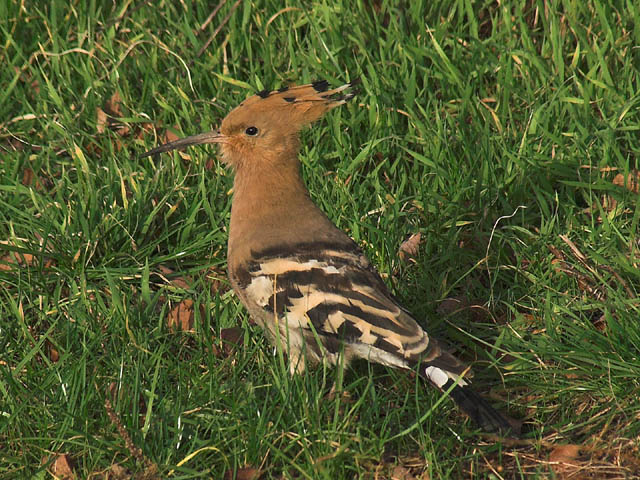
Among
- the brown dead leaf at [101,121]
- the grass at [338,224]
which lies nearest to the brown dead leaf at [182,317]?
the grass at [338,224]

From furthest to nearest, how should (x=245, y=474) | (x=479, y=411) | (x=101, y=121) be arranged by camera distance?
1. (x=101, y=121)
2. (x=479, y=411)
3. (x=245, y=474)

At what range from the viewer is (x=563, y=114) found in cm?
449

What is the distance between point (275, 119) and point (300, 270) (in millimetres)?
596

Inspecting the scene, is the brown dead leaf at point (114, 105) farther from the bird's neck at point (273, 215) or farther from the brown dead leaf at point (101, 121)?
the bird's neck at point (273, 215)

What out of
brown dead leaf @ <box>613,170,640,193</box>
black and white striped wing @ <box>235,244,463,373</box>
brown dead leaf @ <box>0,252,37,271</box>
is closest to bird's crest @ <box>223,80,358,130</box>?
black and white striped wing @ <box>235,244,463,373</box>

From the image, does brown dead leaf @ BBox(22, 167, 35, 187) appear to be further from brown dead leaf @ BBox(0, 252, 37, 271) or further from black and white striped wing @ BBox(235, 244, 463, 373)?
black and white striped wing @ BBox(235, 244, 463, 373)

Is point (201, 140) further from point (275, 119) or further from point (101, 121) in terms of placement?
point (101, 121)

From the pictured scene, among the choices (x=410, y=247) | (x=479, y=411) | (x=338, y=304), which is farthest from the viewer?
(x=410, y=247)

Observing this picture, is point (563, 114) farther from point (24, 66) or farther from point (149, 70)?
point (24, 66)

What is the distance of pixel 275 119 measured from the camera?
3.71m

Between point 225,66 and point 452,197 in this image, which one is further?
point 225,66

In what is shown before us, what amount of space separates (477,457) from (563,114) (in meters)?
1.98

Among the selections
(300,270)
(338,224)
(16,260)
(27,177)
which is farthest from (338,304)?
(27,177)

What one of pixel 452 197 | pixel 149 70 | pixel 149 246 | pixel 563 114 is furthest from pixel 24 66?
pixel 563 114
